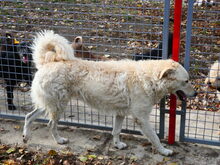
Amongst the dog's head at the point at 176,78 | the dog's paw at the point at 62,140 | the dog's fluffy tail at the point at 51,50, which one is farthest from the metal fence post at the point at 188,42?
the dog's paw at the point at 62,140

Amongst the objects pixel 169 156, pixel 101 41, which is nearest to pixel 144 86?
pixel 169 156

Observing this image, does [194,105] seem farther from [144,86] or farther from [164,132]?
[144,86]

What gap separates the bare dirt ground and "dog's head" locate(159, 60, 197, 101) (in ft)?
2.99

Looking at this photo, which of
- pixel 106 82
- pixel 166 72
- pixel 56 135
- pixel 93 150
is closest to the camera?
pixel 166 72

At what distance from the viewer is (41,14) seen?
34.3 feet

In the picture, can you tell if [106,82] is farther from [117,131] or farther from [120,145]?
[120,145]

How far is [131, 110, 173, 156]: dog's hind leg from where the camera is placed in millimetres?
4301

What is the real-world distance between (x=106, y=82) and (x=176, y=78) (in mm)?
923

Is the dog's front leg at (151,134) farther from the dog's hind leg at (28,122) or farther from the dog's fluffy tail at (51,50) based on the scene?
the dog's hind leg at (28,122)

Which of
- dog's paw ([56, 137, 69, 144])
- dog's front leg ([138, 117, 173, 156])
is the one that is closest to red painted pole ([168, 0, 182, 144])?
dog's front leg ([138, 117, 173, 156])

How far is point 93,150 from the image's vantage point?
4.57 metres

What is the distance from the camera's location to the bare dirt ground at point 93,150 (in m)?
4.32

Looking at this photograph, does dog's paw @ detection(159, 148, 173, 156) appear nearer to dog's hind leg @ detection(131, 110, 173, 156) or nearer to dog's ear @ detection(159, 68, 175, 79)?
dog's hind leg @ detection(131, 110, 173, 156)

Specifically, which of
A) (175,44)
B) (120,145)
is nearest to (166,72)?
(175,44)
